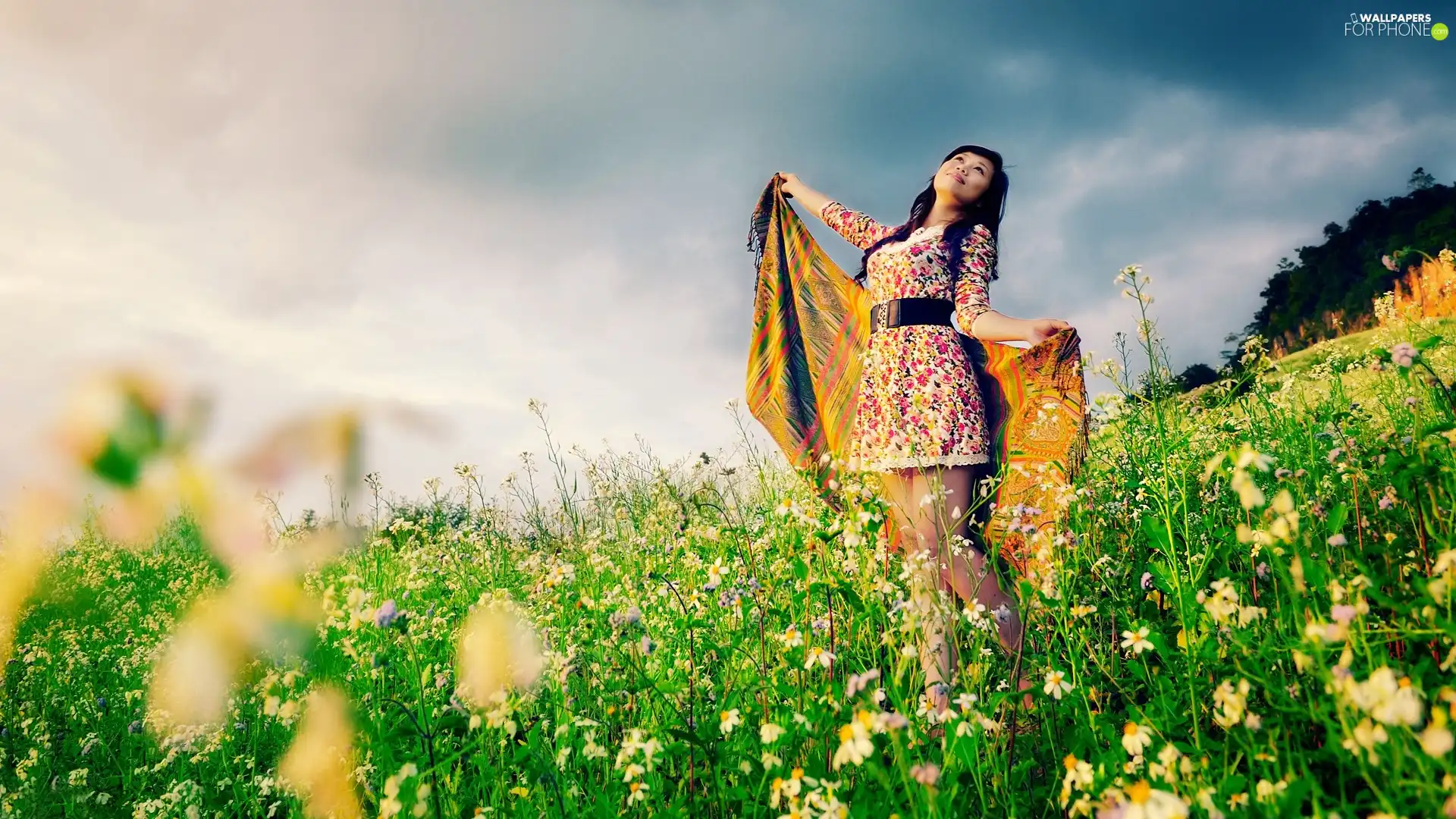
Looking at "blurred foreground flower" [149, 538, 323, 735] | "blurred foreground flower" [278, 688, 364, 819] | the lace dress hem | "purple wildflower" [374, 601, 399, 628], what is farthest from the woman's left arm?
"blurred foreground flower" [149, 538, 323, 735]

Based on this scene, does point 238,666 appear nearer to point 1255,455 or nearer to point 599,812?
point 599,812

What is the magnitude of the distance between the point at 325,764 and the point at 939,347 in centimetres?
303

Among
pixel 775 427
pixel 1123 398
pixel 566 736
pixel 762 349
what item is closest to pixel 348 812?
pixel 566 736

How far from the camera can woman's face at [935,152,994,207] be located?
4.14 meters

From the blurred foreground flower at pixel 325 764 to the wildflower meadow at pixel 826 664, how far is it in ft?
0.04

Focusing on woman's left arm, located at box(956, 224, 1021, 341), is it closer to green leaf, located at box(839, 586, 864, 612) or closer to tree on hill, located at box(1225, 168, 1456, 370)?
green leaf, located at box(839, 586, 864, 612)

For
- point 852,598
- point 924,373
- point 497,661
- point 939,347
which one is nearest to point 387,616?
point 497,661

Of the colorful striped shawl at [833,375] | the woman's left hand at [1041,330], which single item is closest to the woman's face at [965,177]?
the colorful striped shawl at [833,375]

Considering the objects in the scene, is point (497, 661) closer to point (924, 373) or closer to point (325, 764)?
point (325, 764)

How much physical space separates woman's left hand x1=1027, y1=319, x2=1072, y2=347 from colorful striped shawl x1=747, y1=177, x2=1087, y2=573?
35 centimetres

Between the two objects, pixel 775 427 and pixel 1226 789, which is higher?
pixel 775 427

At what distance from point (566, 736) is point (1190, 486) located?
2940mm

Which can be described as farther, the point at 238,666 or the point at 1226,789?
the point at 238,666

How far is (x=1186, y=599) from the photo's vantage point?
6.09 feet
